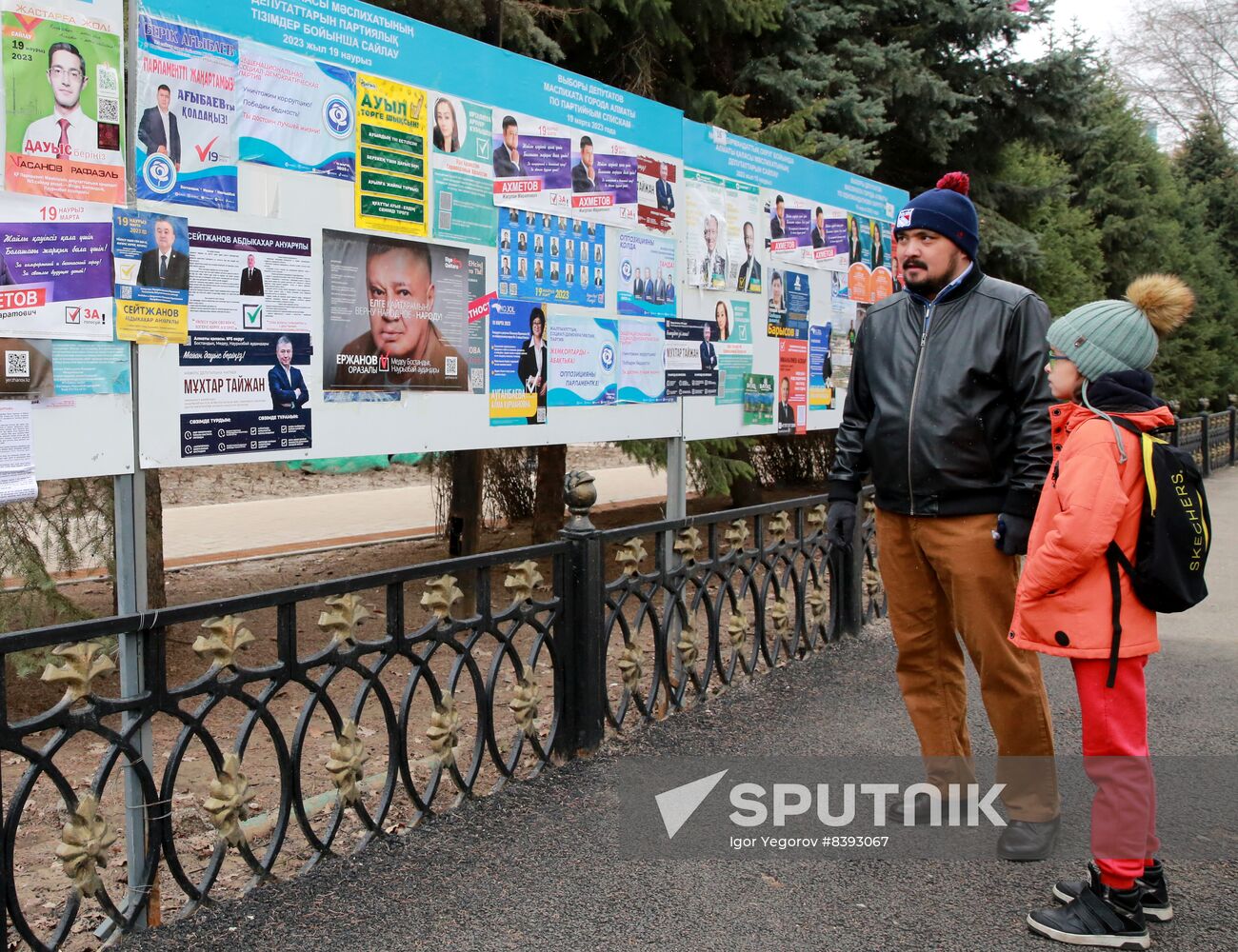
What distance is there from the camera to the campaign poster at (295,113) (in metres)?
3.70

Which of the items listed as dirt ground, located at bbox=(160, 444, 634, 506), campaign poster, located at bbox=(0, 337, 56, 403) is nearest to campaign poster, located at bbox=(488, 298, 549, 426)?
campaign poster, located at bbox=(0, 337, 56, 403)

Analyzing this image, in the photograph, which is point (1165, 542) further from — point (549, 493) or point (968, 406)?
point (549, 493)

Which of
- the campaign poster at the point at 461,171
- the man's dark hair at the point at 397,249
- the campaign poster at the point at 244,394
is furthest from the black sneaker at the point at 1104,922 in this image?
the campaign poster at the point at 461,171

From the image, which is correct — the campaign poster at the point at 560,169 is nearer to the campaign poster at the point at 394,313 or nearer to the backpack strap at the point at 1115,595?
the campaign poster at the point at 394,313

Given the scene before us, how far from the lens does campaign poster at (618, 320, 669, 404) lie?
5.45 metres

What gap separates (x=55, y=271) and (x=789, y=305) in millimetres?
4411

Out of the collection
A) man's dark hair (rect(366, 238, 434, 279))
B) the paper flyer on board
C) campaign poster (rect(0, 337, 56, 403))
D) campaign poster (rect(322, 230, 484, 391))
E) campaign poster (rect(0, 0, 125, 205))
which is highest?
campaign poster (rect(0, 0, 125, 205))

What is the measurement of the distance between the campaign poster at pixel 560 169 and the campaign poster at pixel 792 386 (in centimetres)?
161

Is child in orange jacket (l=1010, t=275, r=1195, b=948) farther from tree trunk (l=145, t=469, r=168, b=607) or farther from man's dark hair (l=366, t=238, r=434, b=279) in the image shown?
tree trunk (l=145, t=469, r=168, b=607)

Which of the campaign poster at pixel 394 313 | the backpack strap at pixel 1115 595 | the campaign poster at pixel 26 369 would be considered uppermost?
the campaign poster at pixel 394 313

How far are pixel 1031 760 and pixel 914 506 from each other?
841mm

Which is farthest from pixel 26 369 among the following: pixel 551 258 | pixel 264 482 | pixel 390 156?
pixel 264 482

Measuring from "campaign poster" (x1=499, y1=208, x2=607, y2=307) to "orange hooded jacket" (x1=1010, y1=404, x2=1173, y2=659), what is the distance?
2369mm

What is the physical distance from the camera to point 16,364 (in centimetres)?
301
